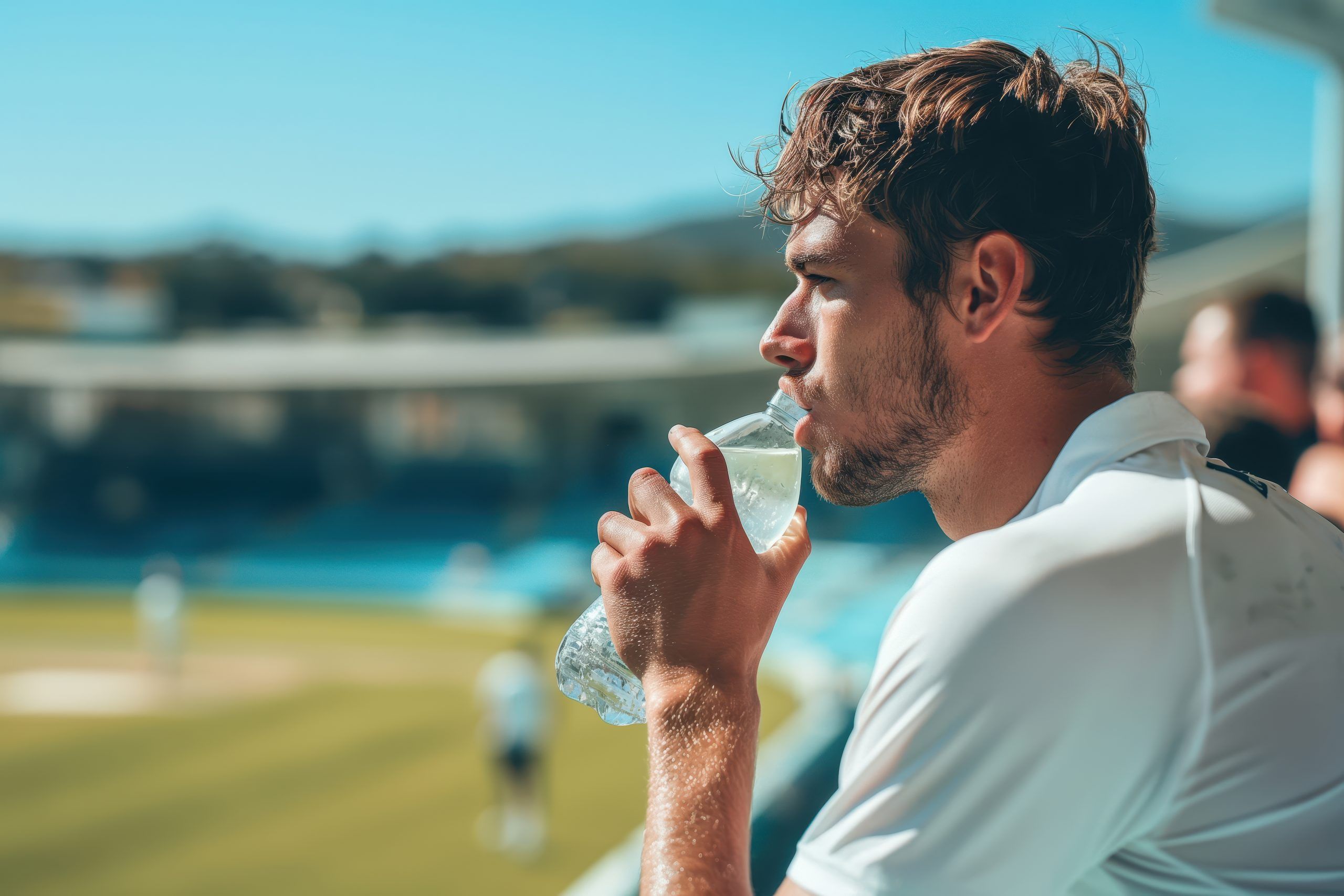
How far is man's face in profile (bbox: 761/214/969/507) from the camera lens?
45.1 inches

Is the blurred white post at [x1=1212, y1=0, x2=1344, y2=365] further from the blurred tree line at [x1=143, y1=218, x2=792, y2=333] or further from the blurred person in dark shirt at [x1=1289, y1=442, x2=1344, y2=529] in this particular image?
the blurred tree line at [x1=143, y1=218, x2=792, y2=333]

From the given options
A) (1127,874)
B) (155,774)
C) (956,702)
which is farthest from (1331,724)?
Result: (155,774)

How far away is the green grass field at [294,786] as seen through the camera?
9117mm

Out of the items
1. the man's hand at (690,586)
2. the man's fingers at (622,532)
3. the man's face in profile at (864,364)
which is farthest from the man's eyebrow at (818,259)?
the man's fingers at (622,532)

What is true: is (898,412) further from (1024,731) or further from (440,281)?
(440,281)

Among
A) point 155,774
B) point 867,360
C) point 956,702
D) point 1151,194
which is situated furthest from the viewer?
point 155,774

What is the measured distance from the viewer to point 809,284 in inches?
47.3

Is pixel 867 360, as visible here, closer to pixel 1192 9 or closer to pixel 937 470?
pixel 937 470

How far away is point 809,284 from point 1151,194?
1.41 ft

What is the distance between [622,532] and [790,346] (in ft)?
0.90

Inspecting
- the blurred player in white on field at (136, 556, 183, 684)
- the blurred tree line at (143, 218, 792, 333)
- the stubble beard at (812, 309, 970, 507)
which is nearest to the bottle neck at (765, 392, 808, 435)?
the stubble beard at (812, 309, 970, 507)

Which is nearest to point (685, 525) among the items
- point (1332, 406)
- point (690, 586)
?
point (690, 586)

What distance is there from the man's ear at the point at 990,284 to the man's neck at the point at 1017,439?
0.08 metres

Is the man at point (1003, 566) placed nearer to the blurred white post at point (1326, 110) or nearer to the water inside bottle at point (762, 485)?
the water inside bottle at point (762, 485)
